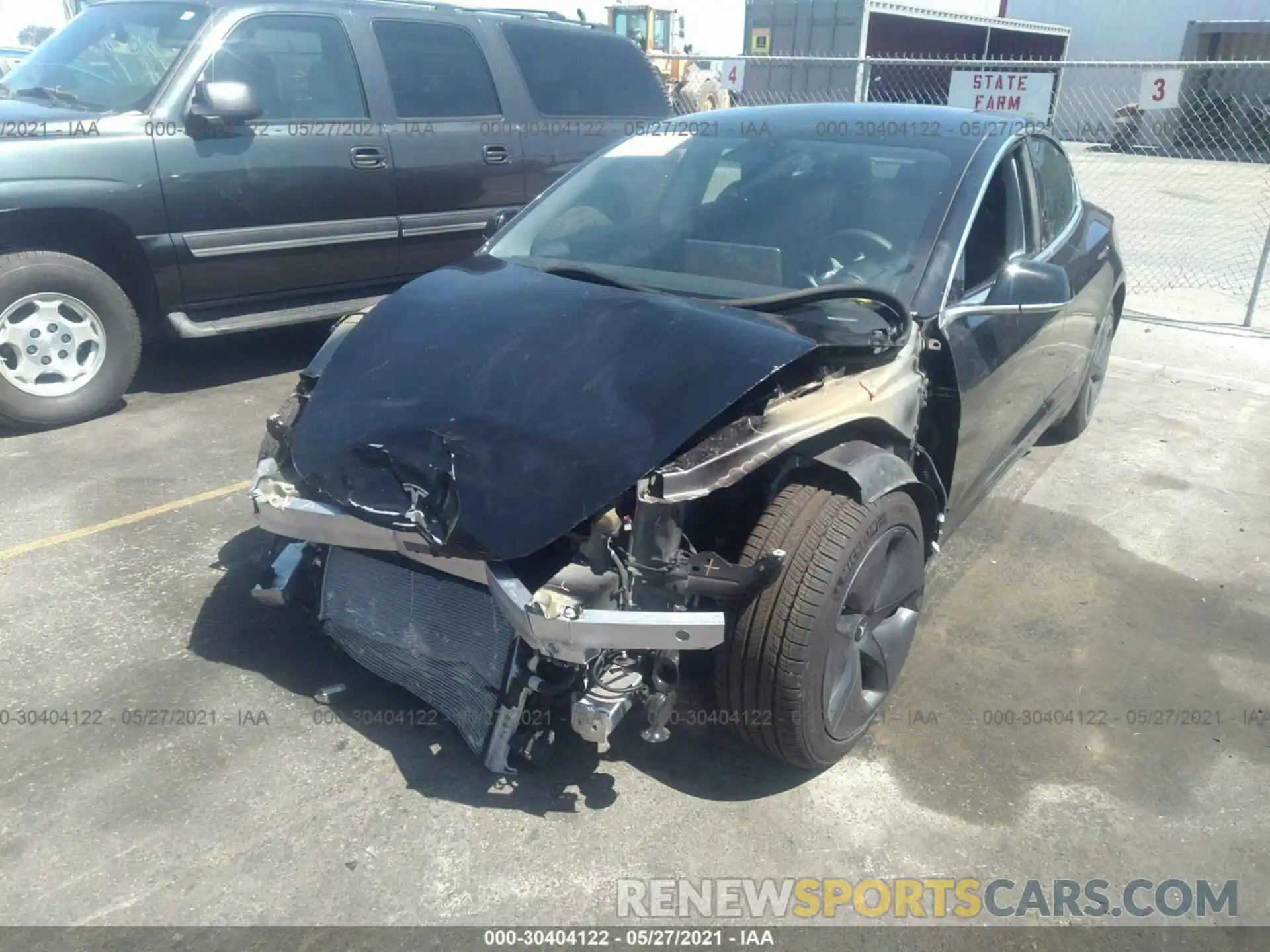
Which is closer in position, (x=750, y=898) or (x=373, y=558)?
(x=750, y=898)

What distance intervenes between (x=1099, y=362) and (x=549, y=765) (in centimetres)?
435

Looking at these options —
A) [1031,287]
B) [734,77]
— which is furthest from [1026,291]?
[734,77]

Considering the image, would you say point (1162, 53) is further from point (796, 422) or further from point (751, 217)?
point (796, 422)

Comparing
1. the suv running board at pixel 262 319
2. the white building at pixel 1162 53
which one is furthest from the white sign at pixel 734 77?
the suv running board at pixel 262 319

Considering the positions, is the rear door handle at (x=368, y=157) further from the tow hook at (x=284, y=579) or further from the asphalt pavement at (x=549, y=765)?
the tow hook at (x=284, y=579)

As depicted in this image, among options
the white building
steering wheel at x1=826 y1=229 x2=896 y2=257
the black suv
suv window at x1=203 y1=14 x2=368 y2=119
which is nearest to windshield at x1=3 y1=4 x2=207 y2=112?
the black suv

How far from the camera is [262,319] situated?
572 centimetres

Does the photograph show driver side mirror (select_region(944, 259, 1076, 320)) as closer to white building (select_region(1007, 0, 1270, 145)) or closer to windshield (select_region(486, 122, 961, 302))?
windshield (select_region(486, 122, 961, 302))

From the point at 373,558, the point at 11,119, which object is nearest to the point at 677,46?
the point at 11,119

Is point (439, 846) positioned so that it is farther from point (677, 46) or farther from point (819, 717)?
point (677, 46)

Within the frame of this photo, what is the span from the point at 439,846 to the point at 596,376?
4.24 feet

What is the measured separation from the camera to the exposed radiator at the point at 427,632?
273cm

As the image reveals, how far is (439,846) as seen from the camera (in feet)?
8.36

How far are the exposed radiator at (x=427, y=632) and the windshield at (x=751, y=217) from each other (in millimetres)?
1227
